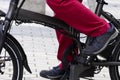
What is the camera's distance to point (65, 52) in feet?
15.9

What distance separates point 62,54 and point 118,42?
0.58 metres

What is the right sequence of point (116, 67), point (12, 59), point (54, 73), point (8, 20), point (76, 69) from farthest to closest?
point (54, 73), point (116, 67), point (76, 69), point (12, 59), point (8, 20)

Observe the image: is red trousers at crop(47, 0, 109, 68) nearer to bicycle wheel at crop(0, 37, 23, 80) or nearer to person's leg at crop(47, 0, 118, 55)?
person's leg at crop(47, 0, 118, 55)

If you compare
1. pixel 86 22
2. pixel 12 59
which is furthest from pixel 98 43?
pixel 12 59

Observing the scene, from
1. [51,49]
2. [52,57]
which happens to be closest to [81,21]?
[52,57]

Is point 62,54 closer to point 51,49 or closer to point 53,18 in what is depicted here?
point 53,18

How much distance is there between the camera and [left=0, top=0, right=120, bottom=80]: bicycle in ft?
15.0

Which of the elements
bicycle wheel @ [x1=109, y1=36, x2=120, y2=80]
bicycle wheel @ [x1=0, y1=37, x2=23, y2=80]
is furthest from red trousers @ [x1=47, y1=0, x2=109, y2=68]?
bicycle wheel @ [x1=0, y1=37, x2=23, y2=80]

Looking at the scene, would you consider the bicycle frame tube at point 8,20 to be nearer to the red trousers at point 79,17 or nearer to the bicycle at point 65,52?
the bicycle at point 65,52

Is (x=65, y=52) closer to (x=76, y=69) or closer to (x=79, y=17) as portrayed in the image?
(x=76, y=69)

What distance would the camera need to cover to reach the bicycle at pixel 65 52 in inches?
180

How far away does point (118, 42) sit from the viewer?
4875mm

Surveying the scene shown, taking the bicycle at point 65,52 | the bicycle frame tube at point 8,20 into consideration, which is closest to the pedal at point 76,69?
the bicycle at point 65,52

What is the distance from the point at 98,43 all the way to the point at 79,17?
1.08 feet
